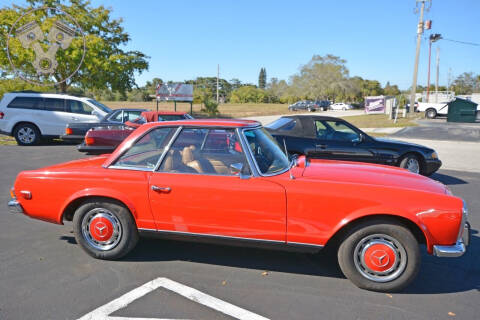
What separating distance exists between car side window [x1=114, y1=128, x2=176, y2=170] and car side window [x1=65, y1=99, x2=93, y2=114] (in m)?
10.3

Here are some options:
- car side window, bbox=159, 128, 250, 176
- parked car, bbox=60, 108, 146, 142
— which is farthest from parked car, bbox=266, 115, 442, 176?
parked car, bbox=60, 108, 146, 142

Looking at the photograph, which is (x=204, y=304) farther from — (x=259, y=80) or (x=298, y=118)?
(x=259, y=80)

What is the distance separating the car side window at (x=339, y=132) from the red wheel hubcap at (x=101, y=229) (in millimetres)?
5279

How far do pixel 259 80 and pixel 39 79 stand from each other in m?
156

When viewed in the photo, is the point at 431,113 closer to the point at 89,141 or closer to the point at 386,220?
the point at 89,141

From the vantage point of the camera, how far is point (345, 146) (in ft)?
23.9

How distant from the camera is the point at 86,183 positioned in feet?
11.3

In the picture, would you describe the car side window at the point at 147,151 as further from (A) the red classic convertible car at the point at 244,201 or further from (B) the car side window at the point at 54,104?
(B) the car side window at the point at 54,104

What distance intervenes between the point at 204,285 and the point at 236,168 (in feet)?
3.72

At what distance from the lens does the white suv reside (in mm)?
11977

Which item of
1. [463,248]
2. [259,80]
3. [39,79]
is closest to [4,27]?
[39,79]

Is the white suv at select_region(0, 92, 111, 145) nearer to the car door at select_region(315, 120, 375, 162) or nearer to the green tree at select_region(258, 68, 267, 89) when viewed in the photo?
the car door at select_region(315, 120, 375, 162)

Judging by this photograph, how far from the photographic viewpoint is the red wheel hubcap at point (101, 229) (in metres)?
3.52

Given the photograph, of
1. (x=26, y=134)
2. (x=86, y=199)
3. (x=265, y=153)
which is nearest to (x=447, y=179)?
(x=265, y=153)
